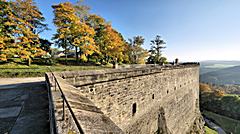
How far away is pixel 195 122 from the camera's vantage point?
17688 mm

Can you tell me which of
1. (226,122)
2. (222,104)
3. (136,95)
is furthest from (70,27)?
(222,104)

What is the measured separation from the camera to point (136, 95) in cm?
734

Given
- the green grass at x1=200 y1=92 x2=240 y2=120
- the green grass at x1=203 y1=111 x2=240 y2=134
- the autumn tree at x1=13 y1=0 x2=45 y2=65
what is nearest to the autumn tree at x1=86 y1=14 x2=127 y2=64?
the autumn tree at x1=13 y1=0 x2=45 y2=65

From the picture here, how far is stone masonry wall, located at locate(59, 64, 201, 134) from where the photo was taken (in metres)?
5.16

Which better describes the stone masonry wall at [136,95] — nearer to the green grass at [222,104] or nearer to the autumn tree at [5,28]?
the autumn tree at [5,28]

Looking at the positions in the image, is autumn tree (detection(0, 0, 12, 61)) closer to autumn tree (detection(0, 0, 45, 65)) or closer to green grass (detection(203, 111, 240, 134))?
autumn tree (detection(0, 0, 45, 65))

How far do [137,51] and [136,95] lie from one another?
85.2 ft

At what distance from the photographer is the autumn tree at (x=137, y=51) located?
105 ft

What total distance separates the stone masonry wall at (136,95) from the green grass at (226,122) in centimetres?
2138

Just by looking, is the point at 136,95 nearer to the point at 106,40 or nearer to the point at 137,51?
the point at 106,40

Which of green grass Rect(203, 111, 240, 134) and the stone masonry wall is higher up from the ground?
the stone masonry wall

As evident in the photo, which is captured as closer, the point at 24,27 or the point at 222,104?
the point at 24,27

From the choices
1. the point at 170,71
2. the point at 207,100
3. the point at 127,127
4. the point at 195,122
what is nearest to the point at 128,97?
the point at 127,127

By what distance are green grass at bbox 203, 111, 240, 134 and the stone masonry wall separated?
70.1 feet
